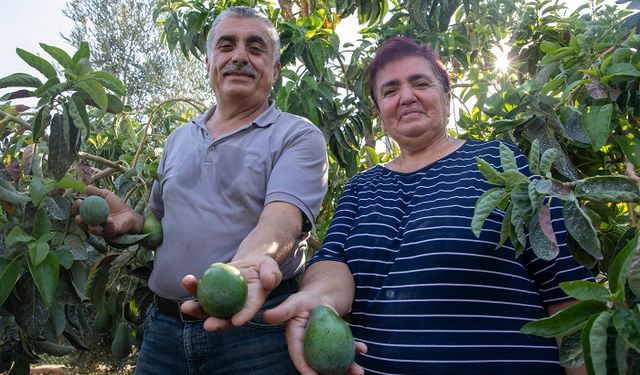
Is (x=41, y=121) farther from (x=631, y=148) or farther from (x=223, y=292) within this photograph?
(x=631, y=148)

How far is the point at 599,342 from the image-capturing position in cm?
98

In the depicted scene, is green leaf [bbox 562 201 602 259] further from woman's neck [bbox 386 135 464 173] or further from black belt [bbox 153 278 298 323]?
black belt [bbox 153 278 298 323]

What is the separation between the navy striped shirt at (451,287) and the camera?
4.86 ft

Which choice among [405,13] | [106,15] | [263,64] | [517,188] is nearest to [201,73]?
[106,15]

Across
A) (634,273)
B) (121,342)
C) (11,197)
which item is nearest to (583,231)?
(634,273)

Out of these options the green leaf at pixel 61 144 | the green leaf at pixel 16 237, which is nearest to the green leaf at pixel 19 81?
the green leaf at pixel 61 144

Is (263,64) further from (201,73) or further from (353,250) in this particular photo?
(201,73)

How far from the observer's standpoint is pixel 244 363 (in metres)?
1.75

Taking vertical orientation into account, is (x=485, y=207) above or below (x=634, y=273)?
above

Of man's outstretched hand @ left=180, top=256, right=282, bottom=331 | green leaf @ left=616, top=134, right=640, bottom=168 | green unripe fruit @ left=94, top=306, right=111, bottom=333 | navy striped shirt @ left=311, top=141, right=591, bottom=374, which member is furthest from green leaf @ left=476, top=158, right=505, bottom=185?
green unripe fruit @ left=94, top=306, right=111, bottom=333

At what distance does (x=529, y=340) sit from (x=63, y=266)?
136cm

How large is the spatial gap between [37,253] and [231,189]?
0.58 m

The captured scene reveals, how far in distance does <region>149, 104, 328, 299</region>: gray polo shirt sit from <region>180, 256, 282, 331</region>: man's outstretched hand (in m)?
0.37

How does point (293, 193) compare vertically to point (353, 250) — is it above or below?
above
